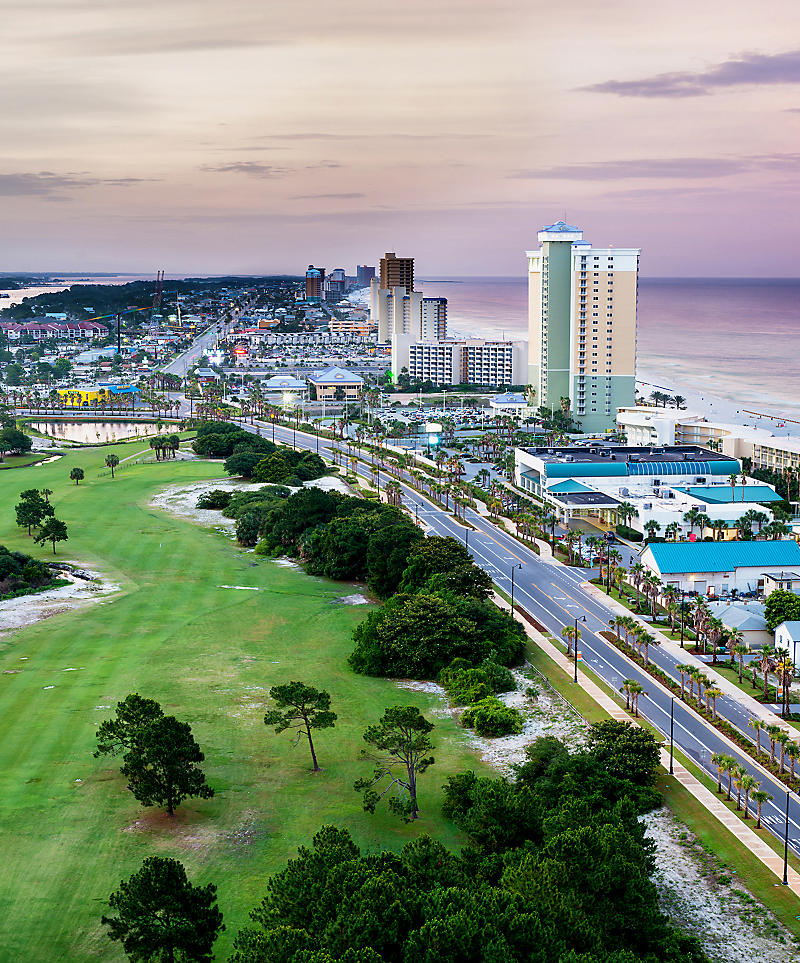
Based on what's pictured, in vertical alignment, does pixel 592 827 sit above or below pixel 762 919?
above

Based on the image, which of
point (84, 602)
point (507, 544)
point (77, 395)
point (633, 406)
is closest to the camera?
point (84, 602)

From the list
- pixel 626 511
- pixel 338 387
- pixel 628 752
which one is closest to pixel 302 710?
pixel 628 752

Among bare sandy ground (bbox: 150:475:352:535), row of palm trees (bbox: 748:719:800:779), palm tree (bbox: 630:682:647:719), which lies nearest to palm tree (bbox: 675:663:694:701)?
palm tree (bbox: 630:682:647:719)

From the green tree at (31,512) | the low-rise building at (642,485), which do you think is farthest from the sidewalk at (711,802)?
the green tree at (31,512)

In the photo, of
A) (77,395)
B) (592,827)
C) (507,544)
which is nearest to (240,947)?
(592,827)

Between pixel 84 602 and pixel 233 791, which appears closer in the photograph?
pixel 233 791

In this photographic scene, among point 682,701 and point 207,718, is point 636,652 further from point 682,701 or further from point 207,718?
point 207,718

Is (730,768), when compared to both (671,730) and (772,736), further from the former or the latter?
(671,730)
